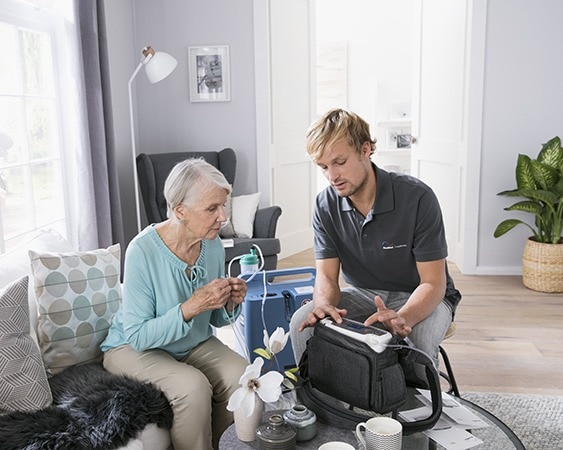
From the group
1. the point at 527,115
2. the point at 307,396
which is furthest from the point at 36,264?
the point at 527,115

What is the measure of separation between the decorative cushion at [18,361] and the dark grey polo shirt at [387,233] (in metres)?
1.04

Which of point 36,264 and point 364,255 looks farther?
point 364,255

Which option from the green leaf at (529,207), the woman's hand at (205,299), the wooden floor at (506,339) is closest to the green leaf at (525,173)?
the green leaf at (529,207)

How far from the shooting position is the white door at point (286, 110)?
4.72m

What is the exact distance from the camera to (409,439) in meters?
1.62

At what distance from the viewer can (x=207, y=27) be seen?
471 cm

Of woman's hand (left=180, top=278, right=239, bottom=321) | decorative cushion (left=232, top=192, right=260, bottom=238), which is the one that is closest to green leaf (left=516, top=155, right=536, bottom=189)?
decorative cushion (left=232, top=192, right=260, bottom=238)

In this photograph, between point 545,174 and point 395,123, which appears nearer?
point 545,174

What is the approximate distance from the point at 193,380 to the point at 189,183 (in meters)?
0.63

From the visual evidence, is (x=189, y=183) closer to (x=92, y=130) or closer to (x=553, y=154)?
(x=92, y=130)

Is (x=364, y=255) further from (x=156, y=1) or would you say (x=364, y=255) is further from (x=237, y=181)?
(x=156, y=1)

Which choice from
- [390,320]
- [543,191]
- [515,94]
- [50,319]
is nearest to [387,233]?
[390,320]

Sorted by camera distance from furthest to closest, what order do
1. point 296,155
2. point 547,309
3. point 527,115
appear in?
point 296,155 < point 527,115 < point 547,309

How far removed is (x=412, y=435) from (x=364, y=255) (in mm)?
773
